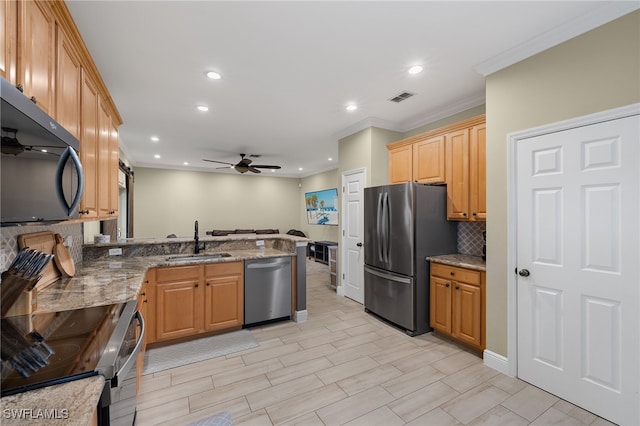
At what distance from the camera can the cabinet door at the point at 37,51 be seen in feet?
4.09

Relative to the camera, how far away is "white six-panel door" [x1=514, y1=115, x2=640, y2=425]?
1.82 m

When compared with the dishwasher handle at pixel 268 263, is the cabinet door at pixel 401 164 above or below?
above

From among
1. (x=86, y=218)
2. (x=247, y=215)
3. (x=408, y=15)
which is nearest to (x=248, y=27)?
(x=408, y=15)

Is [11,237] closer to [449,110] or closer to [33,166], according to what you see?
[33,166]

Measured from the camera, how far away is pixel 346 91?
125 inches

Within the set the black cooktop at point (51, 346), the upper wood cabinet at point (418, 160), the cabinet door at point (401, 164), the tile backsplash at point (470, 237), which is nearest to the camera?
the black cooktop at point (51, 346)

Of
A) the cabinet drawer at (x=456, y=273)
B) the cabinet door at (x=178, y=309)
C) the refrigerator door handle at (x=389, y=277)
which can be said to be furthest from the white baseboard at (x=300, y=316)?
the cabinet drawer at (x=456, y=273)

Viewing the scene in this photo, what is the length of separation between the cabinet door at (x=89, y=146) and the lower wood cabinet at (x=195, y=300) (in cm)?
100

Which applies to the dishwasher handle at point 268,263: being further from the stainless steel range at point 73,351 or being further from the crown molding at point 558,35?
the crown molding at point 558,35

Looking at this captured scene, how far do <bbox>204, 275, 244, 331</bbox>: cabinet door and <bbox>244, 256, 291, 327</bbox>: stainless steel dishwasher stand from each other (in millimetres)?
87

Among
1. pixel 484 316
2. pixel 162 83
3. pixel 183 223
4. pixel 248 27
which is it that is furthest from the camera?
pixel 183 223

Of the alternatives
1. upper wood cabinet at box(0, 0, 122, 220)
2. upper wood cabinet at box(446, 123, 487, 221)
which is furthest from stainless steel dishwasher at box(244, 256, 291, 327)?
upper wood cabinet at box(446, 123, 487, 221)

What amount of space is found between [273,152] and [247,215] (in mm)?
3411

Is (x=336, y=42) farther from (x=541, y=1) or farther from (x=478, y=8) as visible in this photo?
(x=541, y=1)
